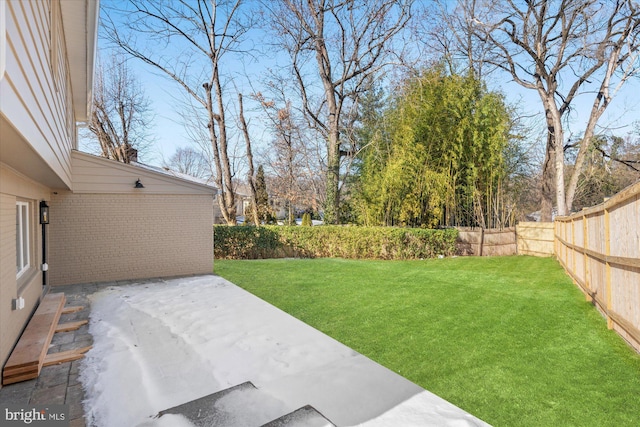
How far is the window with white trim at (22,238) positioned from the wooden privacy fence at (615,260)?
617 centimetres

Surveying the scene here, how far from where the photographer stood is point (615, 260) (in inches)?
137

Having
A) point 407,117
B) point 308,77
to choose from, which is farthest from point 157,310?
point 308,77

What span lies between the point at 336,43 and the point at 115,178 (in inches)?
386

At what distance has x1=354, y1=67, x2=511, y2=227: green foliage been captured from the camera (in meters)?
10.3

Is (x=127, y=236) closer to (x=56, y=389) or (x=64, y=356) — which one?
(x=64, y=356)

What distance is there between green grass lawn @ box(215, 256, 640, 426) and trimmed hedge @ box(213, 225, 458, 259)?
2.47 meters

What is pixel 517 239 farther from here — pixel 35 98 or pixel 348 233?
pixel 35 98

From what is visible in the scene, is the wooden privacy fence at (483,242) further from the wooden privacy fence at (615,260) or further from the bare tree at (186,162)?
the bare tree at (186,162)

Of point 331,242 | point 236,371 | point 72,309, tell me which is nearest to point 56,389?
point 236,371

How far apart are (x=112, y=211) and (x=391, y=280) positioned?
5542 millimetres

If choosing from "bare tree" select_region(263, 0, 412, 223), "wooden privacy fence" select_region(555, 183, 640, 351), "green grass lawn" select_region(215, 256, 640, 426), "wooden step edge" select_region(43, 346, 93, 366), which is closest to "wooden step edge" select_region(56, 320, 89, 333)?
"wooden step edge" select_region(43, 346, 93, 366)

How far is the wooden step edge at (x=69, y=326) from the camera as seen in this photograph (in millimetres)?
3723

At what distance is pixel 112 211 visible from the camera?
21.7ft

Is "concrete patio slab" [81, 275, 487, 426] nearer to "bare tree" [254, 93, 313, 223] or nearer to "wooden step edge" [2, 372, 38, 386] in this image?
"wooden step edge" [2, 372, 38, 386]
